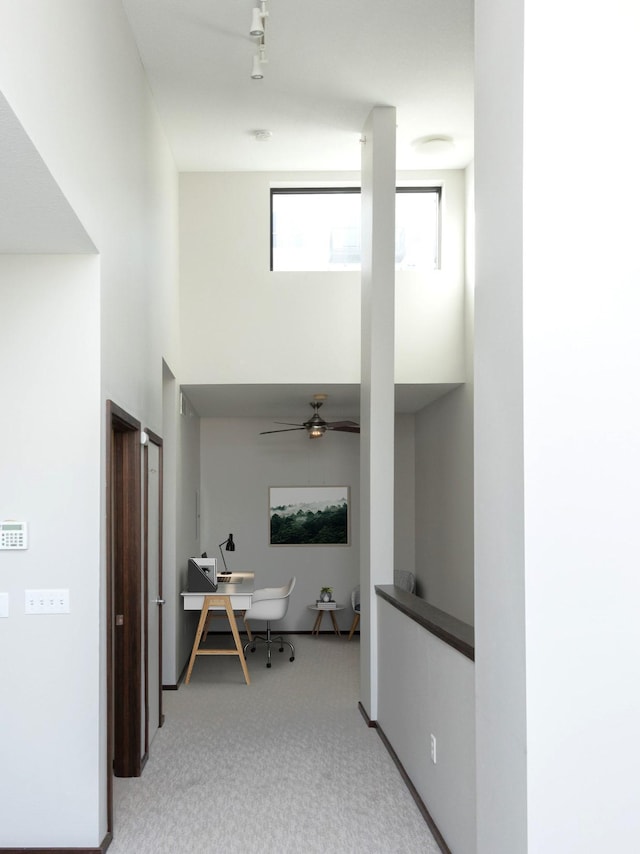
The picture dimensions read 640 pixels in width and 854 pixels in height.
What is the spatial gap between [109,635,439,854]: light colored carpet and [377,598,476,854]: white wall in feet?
0.62

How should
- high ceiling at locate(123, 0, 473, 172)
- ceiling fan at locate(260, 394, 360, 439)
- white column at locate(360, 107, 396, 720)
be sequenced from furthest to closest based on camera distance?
ceiling fan at locate(260, 394, 360, 439) → white column at locate(360, 107, 396, 720) → high ceiling at locate(123, 0, 473, 172)

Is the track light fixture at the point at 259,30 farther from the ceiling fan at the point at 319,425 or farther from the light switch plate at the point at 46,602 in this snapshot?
the ceiling fan at the point at 319,425

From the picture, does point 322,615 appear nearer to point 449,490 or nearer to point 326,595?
point 326,595

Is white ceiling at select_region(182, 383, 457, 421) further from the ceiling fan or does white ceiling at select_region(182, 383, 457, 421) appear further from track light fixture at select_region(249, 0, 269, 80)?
track light fixture at select_region(249, 0, 269, 80)

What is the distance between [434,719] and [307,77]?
3889 mm

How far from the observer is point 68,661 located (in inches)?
147

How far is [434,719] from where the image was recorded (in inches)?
161

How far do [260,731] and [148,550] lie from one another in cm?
147

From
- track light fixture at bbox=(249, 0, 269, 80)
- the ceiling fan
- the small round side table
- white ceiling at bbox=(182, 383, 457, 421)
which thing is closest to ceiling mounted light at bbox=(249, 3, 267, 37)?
track light fixture at bbox=(249, 0, 269, 80)

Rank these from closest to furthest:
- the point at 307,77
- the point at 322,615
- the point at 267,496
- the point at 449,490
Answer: the point at 307,77 → the point at 449,490 → the point at 322,615 → the point at 267,496

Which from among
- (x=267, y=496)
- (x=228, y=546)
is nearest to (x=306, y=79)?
(x=228, y=546)

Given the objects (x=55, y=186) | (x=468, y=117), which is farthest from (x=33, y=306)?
(x=468, y=117)

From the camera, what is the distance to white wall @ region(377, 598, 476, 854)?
3.47 metres

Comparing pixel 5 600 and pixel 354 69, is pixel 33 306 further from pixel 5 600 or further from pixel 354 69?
pixel 354 69
